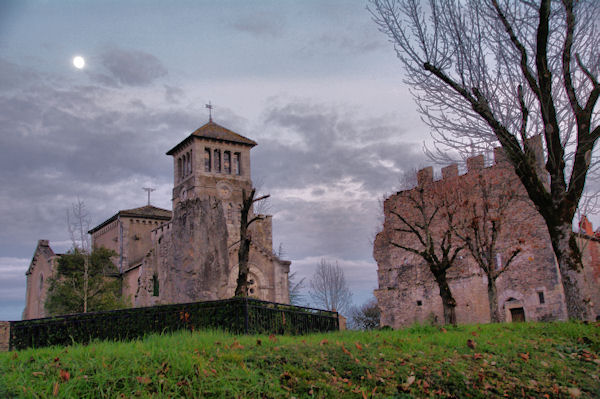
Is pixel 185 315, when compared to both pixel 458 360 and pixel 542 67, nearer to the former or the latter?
pixel 458 360

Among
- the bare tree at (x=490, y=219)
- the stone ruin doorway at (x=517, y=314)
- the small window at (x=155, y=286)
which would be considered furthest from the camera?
the small window at (x=155, y=286)

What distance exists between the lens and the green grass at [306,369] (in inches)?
235

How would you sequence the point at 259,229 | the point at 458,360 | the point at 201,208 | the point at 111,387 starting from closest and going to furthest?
the point at 111,387
the point at 458,360
the point at 201,208
the point at 259,229

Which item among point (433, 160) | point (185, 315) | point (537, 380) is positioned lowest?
point (537, 380)

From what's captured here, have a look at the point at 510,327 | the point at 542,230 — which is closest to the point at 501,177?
the point at 542,230

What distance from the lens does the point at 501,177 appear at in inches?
1051

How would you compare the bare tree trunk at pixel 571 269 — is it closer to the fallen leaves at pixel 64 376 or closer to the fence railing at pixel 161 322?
the fence railing at pixel 161 322

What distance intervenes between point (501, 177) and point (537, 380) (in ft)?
67.2

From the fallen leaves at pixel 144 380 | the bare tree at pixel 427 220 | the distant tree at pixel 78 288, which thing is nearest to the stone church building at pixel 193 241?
the distant tree at pixel 78 288

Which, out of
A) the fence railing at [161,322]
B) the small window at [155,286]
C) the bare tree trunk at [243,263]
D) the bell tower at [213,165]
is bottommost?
the fence railing at [161,322]

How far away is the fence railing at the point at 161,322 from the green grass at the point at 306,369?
6.35ft

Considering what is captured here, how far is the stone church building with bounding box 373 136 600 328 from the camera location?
85.6 feet

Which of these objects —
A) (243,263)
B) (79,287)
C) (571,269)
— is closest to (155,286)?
(79,287)

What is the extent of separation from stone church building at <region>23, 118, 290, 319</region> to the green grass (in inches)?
252
